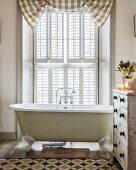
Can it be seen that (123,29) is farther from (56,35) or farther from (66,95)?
(66,95)

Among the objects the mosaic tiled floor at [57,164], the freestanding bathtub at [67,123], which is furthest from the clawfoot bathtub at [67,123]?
the mosaic tiled floor at [57,164]

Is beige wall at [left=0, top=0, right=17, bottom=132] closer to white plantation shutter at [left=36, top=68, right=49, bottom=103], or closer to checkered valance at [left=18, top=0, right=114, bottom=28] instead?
checkered valance at [left=18, top=0, right=114, bottom=28]

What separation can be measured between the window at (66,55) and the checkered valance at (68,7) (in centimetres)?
29

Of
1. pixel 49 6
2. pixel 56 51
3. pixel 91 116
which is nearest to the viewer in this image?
pixel 91 116

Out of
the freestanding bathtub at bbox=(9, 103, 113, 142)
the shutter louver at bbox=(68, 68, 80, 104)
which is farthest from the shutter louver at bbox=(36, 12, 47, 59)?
the freestanding bathtub at bbox=(9, 103, 113, 142)

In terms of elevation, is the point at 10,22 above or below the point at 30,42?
above

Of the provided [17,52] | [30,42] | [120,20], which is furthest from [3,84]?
[120,20]

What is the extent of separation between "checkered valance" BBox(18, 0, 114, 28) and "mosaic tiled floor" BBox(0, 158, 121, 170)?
2325mm

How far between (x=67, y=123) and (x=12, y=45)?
1.83 meters

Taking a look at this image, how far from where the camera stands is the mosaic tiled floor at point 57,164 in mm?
3021

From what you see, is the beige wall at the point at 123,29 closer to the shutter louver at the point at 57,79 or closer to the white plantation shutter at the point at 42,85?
the shutter louver at the point at 57,79

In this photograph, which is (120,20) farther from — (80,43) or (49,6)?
(49,6)

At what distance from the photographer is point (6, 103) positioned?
4.48m

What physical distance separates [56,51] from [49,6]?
2.67 feet
